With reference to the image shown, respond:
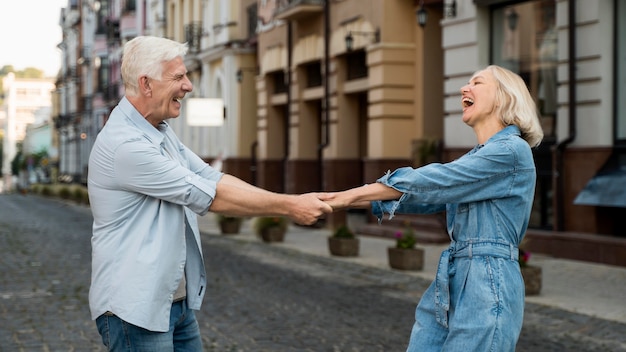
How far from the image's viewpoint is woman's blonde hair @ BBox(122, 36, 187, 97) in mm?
3996

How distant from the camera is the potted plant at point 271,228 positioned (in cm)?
2133

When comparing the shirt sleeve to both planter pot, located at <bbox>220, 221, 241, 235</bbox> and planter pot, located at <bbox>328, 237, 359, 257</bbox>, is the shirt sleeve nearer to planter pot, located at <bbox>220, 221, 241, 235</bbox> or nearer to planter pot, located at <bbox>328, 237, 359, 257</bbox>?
planter pot, located at <bbox>328, 237, 359, 257</bbox>

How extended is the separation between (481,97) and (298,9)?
2277cm

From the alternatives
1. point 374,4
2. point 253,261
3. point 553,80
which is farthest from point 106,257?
point 374,4

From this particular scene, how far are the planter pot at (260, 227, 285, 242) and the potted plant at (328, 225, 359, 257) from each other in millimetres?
3471

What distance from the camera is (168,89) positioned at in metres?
4.07

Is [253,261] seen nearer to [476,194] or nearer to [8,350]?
[8,350]

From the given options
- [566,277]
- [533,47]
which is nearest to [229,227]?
[533,47]

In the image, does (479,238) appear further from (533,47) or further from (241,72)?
(241,72)

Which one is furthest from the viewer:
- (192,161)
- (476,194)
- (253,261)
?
(253,261)

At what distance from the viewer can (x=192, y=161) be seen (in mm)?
4527

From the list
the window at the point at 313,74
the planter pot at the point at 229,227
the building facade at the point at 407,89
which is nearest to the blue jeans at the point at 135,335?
the building facade at the point at 407,89

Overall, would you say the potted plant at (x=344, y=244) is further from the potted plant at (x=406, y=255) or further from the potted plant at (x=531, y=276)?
the potted plant at (x=531, y=276)

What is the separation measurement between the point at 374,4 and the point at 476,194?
1980 cm
